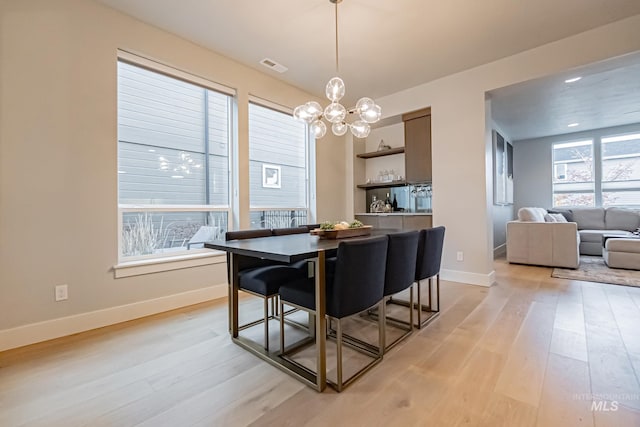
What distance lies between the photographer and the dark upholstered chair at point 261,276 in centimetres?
197

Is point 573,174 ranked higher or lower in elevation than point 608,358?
higher

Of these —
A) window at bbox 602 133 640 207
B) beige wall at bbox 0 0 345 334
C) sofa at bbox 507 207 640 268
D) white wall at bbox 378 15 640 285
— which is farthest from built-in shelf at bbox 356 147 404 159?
window at bbox 602 133 640 207

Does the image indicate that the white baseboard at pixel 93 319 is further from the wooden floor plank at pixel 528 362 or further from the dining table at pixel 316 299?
the wooden floor plank at pixel 528 362

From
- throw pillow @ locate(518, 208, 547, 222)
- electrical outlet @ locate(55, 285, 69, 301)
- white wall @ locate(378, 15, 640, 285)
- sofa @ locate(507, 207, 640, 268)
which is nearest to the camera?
electrical outlet @ locate(55, 285, 69, 301)

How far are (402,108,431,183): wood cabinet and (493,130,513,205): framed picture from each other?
1917 millimetres

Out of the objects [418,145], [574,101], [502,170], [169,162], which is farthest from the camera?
[502,170]

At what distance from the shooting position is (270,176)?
396 centimetres

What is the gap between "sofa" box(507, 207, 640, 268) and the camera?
4309mm

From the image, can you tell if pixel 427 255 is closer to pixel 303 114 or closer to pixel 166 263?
pixel 303 114

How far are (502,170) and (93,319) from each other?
6999mm

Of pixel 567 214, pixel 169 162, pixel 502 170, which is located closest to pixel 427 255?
pixel 169 162

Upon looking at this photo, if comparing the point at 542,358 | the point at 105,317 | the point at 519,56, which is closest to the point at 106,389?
the point at 105,317

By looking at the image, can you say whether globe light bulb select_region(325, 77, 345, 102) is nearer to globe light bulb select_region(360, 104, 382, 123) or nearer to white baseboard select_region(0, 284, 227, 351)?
globe light bulb select_region(360, 104, 382, 123)

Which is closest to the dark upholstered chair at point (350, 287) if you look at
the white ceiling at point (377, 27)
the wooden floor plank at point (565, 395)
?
the wooden floor plank at point (565, 395)
